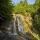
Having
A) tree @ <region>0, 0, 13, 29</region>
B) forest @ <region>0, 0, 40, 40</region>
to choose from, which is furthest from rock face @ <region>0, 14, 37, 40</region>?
tree @ <region>0, 0, 13, 29</region>

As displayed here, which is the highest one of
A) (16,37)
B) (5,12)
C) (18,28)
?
(5,12)

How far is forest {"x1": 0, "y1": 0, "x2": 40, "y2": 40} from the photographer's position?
20.0 ft

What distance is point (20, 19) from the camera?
676 cm

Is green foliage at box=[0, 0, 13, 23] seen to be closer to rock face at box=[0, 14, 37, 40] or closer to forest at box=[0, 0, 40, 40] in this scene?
forest at box=[0, 0, 40, 40]

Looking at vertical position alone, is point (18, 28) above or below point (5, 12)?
below

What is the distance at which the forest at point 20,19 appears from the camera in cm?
610

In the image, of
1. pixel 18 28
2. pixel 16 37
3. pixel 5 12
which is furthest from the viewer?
pixel 18 28

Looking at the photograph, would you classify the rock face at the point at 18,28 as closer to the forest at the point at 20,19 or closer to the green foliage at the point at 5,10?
the forest at the point at 20,19

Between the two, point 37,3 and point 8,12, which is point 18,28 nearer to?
point 8,12

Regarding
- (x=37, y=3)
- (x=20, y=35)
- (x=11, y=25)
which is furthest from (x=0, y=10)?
(x=37, y=3)

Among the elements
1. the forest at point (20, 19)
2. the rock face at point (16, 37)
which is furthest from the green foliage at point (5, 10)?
the rock face at point (16, 37)

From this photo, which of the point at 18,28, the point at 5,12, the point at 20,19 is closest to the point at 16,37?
the point at 18,28

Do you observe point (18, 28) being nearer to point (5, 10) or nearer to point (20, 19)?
point (20, 19)

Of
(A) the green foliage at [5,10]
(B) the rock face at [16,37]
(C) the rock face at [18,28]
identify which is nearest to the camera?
(B) the rock face at [16,37]
